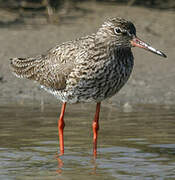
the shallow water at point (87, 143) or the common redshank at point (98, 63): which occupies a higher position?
the common redshank at point (98, 63)

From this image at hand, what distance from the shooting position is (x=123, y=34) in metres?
8.58

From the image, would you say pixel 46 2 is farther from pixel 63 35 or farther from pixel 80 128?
pixel 80 128

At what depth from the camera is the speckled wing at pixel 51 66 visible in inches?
355

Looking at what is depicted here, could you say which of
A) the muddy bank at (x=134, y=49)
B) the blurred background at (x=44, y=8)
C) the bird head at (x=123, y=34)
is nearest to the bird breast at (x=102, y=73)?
the bird head at (x=123, y=34)

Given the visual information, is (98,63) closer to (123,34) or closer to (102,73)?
(102,73)

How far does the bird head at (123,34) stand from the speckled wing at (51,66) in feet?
2.03

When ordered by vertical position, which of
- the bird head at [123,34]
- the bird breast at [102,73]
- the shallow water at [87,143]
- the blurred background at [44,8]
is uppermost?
the blurred background at [44,8]

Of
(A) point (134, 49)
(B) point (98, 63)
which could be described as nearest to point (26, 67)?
(B) point (98, 63)

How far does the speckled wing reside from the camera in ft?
29.6

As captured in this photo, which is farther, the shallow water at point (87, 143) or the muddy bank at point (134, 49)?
the muddy bank at point (134, 49)

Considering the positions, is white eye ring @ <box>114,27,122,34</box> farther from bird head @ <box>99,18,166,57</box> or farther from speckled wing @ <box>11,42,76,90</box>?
speckled wing @ <box>11,42,76,90</box>

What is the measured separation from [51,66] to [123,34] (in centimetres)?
137

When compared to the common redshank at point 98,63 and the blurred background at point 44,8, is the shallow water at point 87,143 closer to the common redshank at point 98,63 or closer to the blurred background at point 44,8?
the common redshank at point 98,63

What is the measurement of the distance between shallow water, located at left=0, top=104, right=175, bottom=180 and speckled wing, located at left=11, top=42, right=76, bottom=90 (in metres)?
0.79
